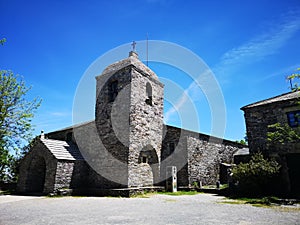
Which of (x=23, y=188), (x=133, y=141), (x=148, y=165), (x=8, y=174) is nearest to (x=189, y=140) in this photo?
(x=148, y=165)

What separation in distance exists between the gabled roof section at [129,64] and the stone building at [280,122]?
8.60 meters

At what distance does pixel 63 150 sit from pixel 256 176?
13770mm

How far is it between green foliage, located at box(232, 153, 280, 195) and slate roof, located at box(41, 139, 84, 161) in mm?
11670

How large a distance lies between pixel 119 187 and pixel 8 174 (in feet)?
57.9

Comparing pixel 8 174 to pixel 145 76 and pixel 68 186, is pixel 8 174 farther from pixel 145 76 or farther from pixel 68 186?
pixel 145 76

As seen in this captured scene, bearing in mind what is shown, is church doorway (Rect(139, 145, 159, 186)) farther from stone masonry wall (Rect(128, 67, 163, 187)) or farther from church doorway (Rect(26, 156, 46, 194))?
church doorway (Rect(26, 156, 46, 194))

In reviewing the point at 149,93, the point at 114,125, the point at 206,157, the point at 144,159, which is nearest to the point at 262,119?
the point at 206,157

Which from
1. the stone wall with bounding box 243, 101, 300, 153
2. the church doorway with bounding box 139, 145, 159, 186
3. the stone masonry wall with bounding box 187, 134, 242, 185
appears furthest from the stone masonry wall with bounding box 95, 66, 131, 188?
the stone wall with bounding box 243, 101, 300, 153

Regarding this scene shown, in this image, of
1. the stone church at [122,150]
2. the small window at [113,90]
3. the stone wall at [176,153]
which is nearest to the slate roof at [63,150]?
the stone church at [122,150]

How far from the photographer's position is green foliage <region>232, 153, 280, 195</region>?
12.0 meters

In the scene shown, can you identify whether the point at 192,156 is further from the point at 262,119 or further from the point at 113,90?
the point at 113,90

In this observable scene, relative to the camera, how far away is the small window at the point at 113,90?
1683 cm

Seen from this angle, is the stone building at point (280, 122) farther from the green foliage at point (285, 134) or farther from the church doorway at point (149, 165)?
the church doorway at point (149, 165)

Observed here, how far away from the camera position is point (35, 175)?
16.4m
